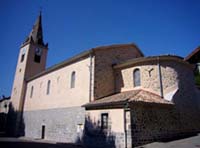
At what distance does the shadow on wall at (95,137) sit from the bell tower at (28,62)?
1614cm

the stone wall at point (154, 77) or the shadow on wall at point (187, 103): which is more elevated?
the stone wall at point (154, 77)

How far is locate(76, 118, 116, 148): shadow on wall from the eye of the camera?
10805 millimetres

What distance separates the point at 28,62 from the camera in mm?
25938

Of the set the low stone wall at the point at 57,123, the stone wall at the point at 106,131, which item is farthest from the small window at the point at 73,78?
the stone wall at the point at 106,131

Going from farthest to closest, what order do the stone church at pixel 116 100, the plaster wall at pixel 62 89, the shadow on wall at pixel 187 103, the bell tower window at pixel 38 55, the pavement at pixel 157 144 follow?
the bell tower window at pixel 38 55, the plaster wall at pixel 62 89, the shadow on wall at pixel 187 103, the stone church at pixel 116 100, the pavement at pixel 157 144

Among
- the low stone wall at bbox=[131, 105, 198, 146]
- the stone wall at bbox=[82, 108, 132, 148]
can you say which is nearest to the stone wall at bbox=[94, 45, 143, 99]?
the stone wall at bbox=[82, 108, 132, 148]

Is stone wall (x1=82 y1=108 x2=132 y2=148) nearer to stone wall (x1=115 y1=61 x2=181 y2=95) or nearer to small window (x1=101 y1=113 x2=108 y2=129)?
small window (x1=101 y1=113 x2=108 y2=129)

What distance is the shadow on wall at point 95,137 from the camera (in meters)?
10.8

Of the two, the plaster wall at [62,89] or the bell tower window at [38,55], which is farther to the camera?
the bell tower window at [38,55]

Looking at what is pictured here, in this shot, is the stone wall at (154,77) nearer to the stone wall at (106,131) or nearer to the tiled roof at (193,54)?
the stone wall at (106,131)

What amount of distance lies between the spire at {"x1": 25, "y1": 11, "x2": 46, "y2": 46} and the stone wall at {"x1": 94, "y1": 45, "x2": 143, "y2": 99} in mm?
16736

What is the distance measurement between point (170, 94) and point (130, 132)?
4.96 meters

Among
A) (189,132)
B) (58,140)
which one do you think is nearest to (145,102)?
(189,132)

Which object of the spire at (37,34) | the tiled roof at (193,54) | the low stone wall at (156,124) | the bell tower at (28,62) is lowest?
the low stone wall at (156,124)
